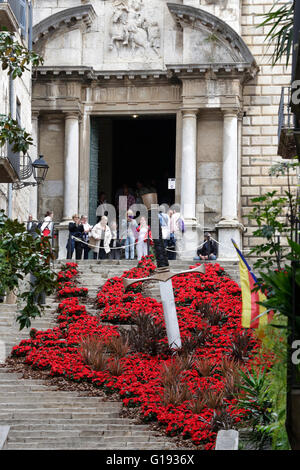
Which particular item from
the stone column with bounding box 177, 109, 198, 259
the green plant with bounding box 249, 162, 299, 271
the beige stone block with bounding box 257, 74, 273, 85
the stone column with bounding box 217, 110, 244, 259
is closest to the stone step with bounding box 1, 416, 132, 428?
the green plant with bounding box 249, 162, 299, 271

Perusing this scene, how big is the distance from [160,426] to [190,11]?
68.0 feet

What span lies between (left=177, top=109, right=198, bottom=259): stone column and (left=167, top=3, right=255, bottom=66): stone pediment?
177cm

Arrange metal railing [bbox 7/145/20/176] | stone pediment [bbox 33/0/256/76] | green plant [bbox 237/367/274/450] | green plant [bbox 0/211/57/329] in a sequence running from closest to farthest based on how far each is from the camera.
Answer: green plant [bbox 0/211/57/329], green plant [bbox 237/367/274/450], metal railing [bbox 7/145/20/176], stone pediment [bbox 33/0/256/76]

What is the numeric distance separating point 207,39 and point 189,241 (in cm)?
640

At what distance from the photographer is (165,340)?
24078 millimetres

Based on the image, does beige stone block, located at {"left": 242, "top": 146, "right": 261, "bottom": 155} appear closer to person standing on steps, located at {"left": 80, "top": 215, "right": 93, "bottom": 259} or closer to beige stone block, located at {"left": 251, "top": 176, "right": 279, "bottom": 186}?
beige stone block, located at {"left": 251, "top": 176, "right": 279, "bottom": 186}

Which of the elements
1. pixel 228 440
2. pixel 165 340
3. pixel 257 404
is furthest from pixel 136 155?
pixel 228 440

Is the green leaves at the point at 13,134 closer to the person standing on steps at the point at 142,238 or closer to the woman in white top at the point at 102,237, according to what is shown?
the person standing on steps at the point at 142,238

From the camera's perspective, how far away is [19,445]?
1852cm

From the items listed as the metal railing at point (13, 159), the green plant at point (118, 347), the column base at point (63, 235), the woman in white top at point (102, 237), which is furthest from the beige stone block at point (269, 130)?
the green plant at point (118, 347)

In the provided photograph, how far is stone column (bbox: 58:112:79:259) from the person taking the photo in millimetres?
37781

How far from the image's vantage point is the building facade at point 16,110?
25609 mm

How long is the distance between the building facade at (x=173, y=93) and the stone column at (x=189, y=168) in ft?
0.10
